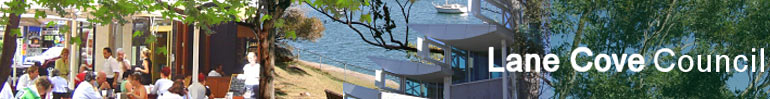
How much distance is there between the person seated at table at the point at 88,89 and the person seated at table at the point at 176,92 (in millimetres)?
671

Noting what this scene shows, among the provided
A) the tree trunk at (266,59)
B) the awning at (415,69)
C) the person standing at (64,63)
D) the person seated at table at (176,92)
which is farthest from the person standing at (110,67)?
the awning at (415,69)

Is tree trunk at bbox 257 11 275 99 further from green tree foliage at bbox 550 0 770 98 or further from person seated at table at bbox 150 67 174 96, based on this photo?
green tree foliage at bbox 550 0 770 98

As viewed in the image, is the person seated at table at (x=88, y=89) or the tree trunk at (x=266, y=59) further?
the person seated at table at (x=88, y=89)

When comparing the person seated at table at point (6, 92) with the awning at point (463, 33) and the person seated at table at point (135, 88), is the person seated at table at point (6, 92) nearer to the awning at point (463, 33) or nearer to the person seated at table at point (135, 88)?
the person seated at table at point (135, 88)

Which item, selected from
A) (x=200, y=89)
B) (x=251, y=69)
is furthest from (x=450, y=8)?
(x=200, y=89)

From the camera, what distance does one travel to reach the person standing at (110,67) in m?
10.6

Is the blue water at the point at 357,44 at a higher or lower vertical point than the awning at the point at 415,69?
higher

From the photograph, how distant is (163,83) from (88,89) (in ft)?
2.61

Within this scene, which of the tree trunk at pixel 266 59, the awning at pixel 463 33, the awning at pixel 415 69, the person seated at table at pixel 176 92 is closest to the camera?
the awning at pixel 463 33

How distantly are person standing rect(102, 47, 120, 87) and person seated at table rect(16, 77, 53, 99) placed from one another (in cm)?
61

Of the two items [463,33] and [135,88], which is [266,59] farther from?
[463,33]

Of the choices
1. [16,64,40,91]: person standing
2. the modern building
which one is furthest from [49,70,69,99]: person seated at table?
the modern building

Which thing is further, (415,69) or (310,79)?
(310,79)

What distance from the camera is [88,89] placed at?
10719mm
